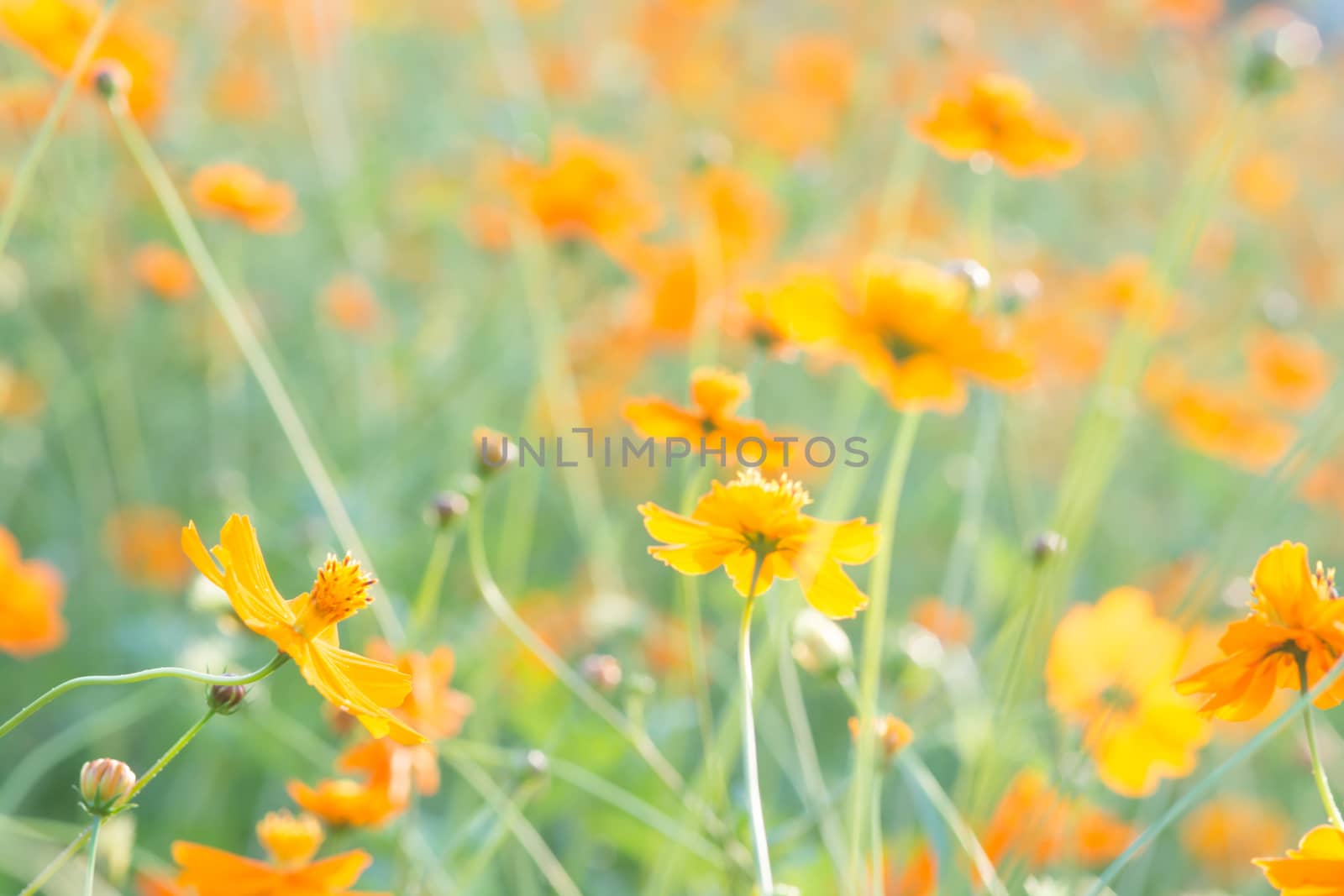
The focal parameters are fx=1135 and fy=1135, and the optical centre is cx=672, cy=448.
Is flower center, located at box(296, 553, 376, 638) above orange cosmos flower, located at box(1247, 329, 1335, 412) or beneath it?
above

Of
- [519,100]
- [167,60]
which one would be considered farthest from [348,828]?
[519,100]

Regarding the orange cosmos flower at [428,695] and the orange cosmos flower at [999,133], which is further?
the orange cosmos flower at [999,133]

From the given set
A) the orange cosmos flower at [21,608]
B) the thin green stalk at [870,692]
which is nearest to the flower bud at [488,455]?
the thin green stalk at [870,692]

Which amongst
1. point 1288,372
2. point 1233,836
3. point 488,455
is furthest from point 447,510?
point 1288,372

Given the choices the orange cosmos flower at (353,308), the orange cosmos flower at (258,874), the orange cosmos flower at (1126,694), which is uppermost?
the orange cosmos flower at (353,308)

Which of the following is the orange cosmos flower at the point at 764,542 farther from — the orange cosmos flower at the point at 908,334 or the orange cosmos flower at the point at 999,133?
the orange cosmos flower at the point at 999,133

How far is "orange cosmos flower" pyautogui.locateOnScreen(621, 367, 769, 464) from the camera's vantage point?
2.03ft

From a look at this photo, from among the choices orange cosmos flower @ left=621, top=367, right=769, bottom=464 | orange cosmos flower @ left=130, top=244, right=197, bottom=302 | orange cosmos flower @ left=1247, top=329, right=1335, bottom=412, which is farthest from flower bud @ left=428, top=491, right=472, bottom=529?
orange cosmos flower @ left=1247, top=329, right=1335, bottom=412

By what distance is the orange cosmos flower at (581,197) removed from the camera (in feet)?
3.35

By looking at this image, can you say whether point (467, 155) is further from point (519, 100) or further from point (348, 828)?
point (348, 828)

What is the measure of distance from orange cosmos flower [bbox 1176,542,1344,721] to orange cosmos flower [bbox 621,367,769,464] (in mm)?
248

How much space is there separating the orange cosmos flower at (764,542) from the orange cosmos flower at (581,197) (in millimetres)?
583

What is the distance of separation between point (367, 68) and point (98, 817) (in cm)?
223

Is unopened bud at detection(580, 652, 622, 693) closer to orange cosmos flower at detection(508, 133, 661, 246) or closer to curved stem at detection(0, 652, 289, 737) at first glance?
curved stem at detection(0, 652, 289, 737)
